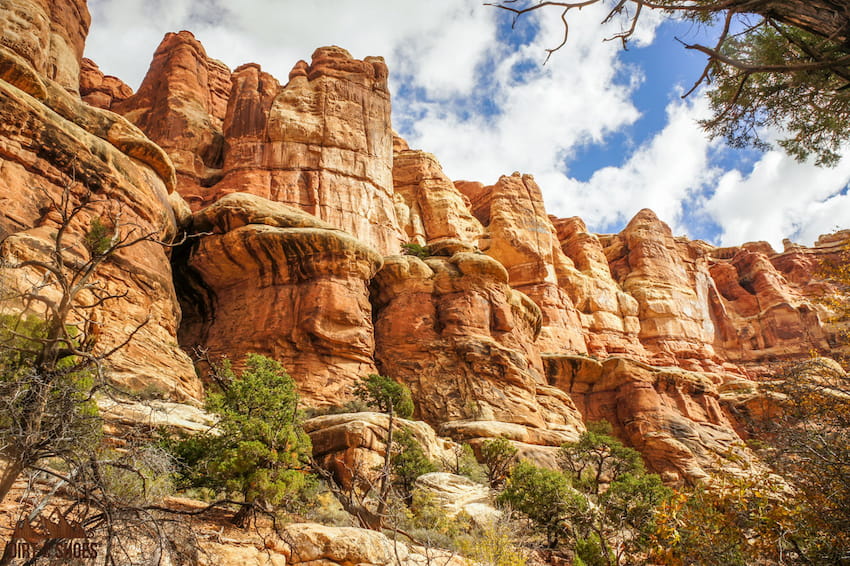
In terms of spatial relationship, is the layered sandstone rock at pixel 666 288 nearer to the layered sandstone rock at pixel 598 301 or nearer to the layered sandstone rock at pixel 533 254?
the layered sandstone rock at pixel 598 301

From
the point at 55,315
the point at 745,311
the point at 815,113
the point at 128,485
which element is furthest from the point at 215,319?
the point at 745,311

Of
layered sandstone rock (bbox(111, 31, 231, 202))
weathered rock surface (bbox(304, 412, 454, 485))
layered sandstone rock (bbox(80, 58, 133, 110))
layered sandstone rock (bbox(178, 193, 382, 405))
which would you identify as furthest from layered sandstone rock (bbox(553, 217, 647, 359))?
layered sandstone rock (bbox(80, 58, 133, 110))

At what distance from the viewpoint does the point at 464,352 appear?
29531mm

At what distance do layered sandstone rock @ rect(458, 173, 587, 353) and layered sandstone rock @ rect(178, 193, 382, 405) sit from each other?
76.5 ft

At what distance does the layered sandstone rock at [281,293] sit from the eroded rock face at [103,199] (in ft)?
11.4

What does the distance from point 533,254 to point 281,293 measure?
29420mm

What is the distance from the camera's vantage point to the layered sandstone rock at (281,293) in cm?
2658

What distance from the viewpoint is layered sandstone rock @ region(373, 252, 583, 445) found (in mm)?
27781

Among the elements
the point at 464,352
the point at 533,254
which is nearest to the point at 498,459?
the point at 464,352

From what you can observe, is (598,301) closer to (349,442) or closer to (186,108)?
(186,108)

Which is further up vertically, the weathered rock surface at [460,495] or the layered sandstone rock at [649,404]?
the layered sandstone rock at [649,404]

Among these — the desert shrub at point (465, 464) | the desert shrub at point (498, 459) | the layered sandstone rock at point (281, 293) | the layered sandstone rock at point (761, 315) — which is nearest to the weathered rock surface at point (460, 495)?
the desert shrub at point (465, 464)

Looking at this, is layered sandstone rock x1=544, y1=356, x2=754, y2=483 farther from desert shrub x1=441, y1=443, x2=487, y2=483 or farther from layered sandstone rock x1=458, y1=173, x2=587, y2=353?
desert shrub x1=441, y1=443, x2=487, y2=483

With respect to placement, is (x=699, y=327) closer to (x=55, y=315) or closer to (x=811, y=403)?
(x=811, y=403)
